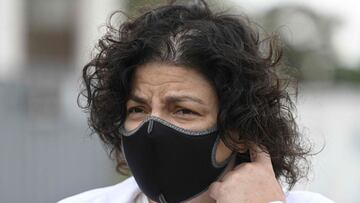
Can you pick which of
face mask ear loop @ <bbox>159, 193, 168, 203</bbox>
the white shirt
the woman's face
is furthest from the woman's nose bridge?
the white shirt

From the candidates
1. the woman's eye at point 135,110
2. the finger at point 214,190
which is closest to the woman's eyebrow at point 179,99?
the woman's eye at point 135,110

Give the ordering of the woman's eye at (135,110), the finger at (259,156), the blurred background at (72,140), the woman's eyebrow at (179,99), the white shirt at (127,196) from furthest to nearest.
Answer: the blurred background at (72,140) < the white shirt at (127,196) < the finger at (259,156) < the woman's eye at (135,110) < the woman's eyebrow at (179,99)

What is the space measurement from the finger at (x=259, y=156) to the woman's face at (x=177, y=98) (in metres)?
0.23

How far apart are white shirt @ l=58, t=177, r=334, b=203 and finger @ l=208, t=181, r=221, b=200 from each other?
0.37 m

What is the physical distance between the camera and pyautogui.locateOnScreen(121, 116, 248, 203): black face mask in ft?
10.6

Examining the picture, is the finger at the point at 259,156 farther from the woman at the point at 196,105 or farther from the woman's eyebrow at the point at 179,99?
the woman's eyebrow at the point at 179,99

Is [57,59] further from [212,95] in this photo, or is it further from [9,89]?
[212,95]

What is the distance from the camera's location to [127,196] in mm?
3672

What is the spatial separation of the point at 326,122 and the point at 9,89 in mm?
4176

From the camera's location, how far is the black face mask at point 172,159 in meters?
3.24

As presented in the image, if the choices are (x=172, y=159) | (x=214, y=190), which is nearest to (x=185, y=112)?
(x=172, y=159)

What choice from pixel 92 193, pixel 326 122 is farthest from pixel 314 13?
pixel 92 193

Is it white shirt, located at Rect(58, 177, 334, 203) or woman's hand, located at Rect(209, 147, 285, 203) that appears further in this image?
white shirt, located at Rect(58, 177, 334, 203)

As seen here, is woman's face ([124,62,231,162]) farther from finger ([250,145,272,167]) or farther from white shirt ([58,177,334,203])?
white shirt ([58,177,334,203])
